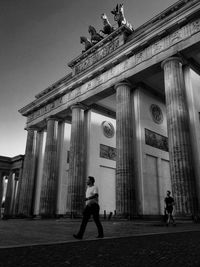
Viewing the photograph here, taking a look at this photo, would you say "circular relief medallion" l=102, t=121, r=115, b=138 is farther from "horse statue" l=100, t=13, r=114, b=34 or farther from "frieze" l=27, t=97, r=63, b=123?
"horse statue" l=100, t=13, r=114, b=34

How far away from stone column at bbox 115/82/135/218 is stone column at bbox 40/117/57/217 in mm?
9432

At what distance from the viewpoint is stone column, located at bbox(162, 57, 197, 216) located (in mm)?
13758

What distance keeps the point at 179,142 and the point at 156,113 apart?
26.6 feet

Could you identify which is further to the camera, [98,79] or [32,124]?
[32,124]

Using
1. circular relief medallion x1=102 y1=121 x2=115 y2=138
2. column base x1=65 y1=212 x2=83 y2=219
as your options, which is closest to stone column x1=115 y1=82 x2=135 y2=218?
column base x1=65 y1=212 x2=83 y2=219

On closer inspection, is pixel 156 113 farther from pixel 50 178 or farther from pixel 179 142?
pixel 50 178

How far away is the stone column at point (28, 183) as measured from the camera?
2706 centimetres

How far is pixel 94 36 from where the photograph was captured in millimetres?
25141

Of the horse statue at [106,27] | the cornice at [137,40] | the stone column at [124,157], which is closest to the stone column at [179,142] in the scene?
the cornice at [137,40]

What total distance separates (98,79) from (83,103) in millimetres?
2927

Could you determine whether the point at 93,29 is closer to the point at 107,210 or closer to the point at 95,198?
the point at 107,210

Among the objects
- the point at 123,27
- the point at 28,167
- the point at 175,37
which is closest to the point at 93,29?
the point at 123,27

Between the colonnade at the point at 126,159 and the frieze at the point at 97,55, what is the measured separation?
391cm

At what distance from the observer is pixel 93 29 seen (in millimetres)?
25719
